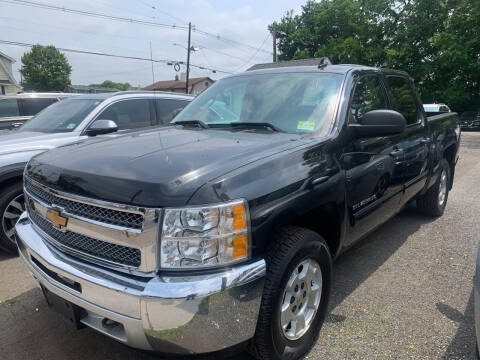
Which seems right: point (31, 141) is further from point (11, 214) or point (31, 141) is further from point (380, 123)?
point (380, 123)

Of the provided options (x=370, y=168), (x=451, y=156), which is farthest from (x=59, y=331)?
(x=451, y=156)

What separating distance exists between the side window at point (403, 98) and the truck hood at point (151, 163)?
1.82 metres

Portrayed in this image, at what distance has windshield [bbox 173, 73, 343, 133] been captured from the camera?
105 inches

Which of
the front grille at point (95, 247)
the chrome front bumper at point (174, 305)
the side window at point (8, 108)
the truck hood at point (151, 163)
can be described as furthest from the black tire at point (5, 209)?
the side window at point (8, 108)

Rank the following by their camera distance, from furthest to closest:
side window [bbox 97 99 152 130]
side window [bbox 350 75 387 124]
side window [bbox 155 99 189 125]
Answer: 1. side window [bbox 155 99 189 125]
2. side window [bbox 97 99 152 130]
3. side window [bbox 350 75 387 124]

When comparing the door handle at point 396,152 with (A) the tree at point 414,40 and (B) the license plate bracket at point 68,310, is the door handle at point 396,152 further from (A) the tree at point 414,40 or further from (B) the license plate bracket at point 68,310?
(A) the tree at point 414,40

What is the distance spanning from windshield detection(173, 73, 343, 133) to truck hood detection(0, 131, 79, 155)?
1839mm

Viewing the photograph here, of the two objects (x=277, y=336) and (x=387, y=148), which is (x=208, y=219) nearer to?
(x=277, y=336)

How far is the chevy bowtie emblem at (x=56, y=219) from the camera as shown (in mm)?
Answer: 1962

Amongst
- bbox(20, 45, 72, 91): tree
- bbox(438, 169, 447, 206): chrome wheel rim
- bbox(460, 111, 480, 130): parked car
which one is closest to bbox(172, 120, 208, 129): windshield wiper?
bbox(438, 169, 447, 206): chrome wheel rim

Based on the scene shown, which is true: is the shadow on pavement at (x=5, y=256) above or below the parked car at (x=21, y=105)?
below

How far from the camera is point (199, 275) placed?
1.63 meters

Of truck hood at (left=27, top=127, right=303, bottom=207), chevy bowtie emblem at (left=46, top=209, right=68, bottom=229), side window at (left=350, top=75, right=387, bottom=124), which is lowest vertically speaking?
chevy bowtie emblem at (left=46, top=209, right=68, bottom=229)

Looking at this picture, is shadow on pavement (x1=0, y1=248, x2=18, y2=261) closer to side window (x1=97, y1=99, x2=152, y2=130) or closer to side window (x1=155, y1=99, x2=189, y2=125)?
side window (x1=97, y1=99, x2=152, y2=130)
